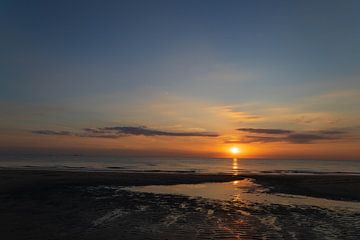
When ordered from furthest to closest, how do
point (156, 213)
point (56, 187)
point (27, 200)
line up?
point (56, 187)
point (27, 200)
point (156, 213)

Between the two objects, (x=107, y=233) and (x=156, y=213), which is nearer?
(x=107, y=233)

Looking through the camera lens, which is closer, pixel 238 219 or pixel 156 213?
pixel 238 219

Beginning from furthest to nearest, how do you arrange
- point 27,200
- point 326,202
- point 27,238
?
point 326,202
point 27,200
point 27,238

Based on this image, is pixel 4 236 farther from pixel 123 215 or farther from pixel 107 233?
pixel 123 215

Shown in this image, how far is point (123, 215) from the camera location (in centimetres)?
2234

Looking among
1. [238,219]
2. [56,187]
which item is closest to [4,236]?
[238,219]

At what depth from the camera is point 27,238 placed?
52.2 feet

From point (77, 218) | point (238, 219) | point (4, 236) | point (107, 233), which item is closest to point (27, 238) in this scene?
point (4, 236)

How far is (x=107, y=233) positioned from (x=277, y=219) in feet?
31.8

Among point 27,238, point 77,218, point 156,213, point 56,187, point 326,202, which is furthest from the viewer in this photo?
point 56,187

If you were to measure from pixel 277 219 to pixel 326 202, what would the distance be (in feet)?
34.1

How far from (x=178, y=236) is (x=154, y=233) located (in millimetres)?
1220

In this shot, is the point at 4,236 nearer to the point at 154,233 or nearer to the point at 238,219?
the point at 154,233

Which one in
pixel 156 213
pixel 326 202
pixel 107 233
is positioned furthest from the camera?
pixel 326 202
